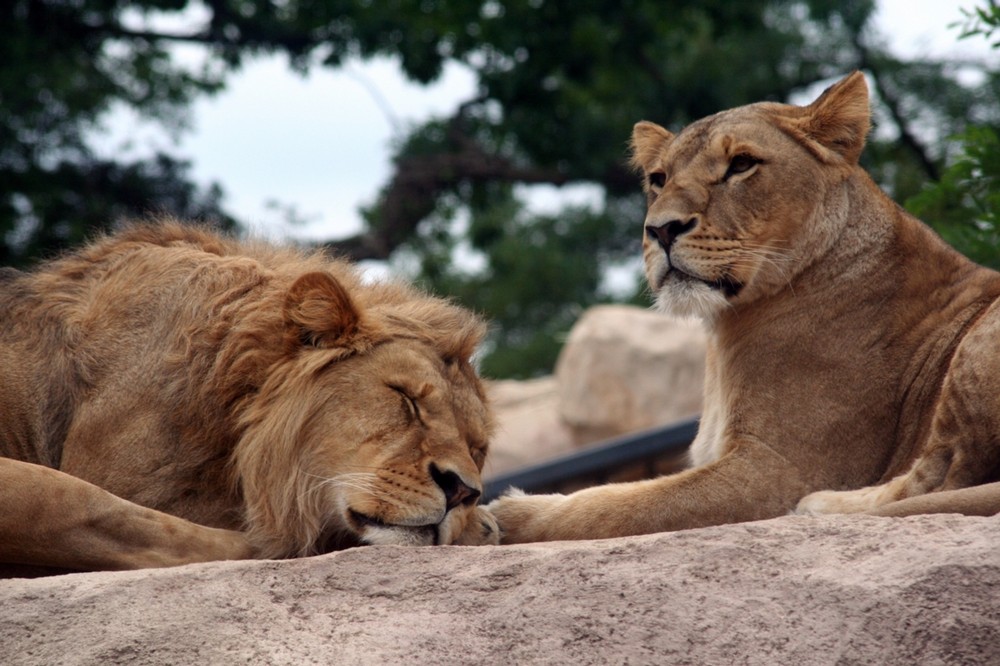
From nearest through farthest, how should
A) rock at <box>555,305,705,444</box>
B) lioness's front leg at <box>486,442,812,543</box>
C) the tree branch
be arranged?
lioness's front leg at <box>486,442,812,543</box>, the tree branch, rock at <box>555,305,705,444</box>

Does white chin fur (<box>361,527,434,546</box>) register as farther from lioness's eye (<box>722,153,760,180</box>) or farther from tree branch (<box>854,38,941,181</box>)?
tree branch (<box>854,38,941,181</box>)

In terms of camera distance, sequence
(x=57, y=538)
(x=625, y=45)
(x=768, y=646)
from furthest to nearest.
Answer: (x=625, y=45) < (x=57, y=538) < (x=768, y=646)

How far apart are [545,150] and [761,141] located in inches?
320

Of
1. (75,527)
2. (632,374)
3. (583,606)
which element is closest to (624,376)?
(632,374)

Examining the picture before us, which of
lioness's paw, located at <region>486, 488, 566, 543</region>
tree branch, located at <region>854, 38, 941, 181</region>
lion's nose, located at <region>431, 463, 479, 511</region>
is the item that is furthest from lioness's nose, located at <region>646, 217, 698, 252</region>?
tree branch, located at <region>854, 38, 941, 181</region>

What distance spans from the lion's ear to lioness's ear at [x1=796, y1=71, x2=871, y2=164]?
1841 mm

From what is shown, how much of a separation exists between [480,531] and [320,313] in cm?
80

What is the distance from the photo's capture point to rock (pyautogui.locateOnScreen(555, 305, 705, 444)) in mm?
13211

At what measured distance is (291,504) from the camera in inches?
152

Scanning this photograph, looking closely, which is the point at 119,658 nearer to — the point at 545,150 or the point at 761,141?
the point at 761,141

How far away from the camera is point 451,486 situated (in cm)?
374

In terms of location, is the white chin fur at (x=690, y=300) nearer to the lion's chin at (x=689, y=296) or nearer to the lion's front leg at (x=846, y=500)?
the lion's chin at (x=689, y=296)

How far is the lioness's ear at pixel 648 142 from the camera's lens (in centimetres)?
520

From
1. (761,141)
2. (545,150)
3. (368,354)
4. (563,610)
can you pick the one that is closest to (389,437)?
(368,354)
